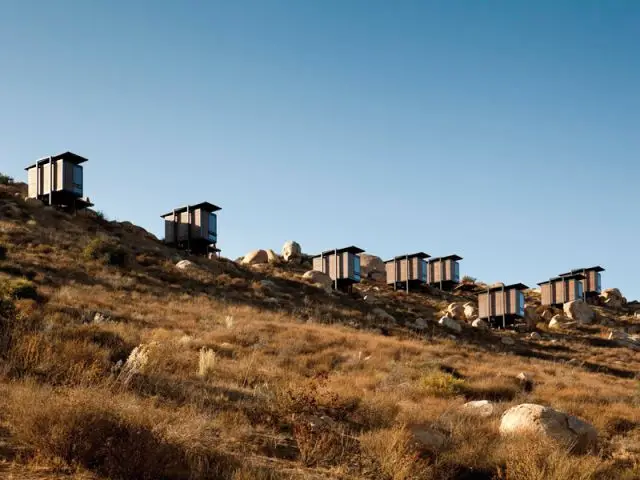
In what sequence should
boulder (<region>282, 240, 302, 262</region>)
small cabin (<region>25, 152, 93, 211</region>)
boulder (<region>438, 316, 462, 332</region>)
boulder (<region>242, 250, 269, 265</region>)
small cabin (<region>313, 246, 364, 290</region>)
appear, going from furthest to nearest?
boulder (<region>282, 240, 302, 262</region>) < boulder (<region>242, 250, 269, 265</region>) < small cabin (<region>313, 246, 364, 290</region>) < small cabin (<region>25, 152, 93, 211</region>) < boulder (<region>438, 316, 462, 332</region>)

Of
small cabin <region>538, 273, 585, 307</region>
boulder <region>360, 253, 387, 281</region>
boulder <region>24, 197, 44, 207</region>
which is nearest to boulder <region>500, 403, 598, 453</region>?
boulder <region>24, 197, 44, 207</region>

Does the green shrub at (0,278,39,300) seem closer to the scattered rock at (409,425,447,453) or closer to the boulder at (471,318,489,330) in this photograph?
the scattered rock at (409,425,447,453)

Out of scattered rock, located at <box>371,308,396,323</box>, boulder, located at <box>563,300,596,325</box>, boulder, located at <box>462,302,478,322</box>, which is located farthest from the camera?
boulder, located at <box>563,300,596,325</box>

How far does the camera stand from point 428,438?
10797mm

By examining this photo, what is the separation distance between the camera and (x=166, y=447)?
8.45 meters

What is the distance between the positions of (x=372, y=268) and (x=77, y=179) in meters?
31.0

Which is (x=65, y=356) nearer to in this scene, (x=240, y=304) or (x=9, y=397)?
(x=9, y=397)

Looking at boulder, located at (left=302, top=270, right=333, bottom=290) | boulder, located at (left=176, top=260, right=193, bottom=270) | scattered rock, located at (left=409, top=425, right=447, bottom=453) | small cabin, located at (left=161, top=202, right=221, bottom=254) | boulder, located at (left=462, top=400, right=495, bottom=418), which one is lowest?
boulder, located at (left=462, top=400, right=495, bottom=418)

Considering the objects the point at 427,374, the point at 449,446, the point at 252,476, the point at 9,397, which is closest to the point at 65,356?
the point at 9,397

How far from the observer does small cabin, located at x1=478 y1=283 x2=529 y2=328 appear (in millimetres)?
47500

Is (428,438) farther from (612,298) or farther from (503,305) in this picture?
(612,298)

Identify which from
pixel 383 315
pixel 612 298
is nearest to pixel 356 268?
pixel 383 315

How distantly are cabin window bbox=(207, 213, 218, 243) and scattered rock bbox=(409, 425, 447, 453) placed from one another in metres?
38.9

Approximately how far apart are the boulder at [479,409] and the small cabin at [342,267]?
36124mm
